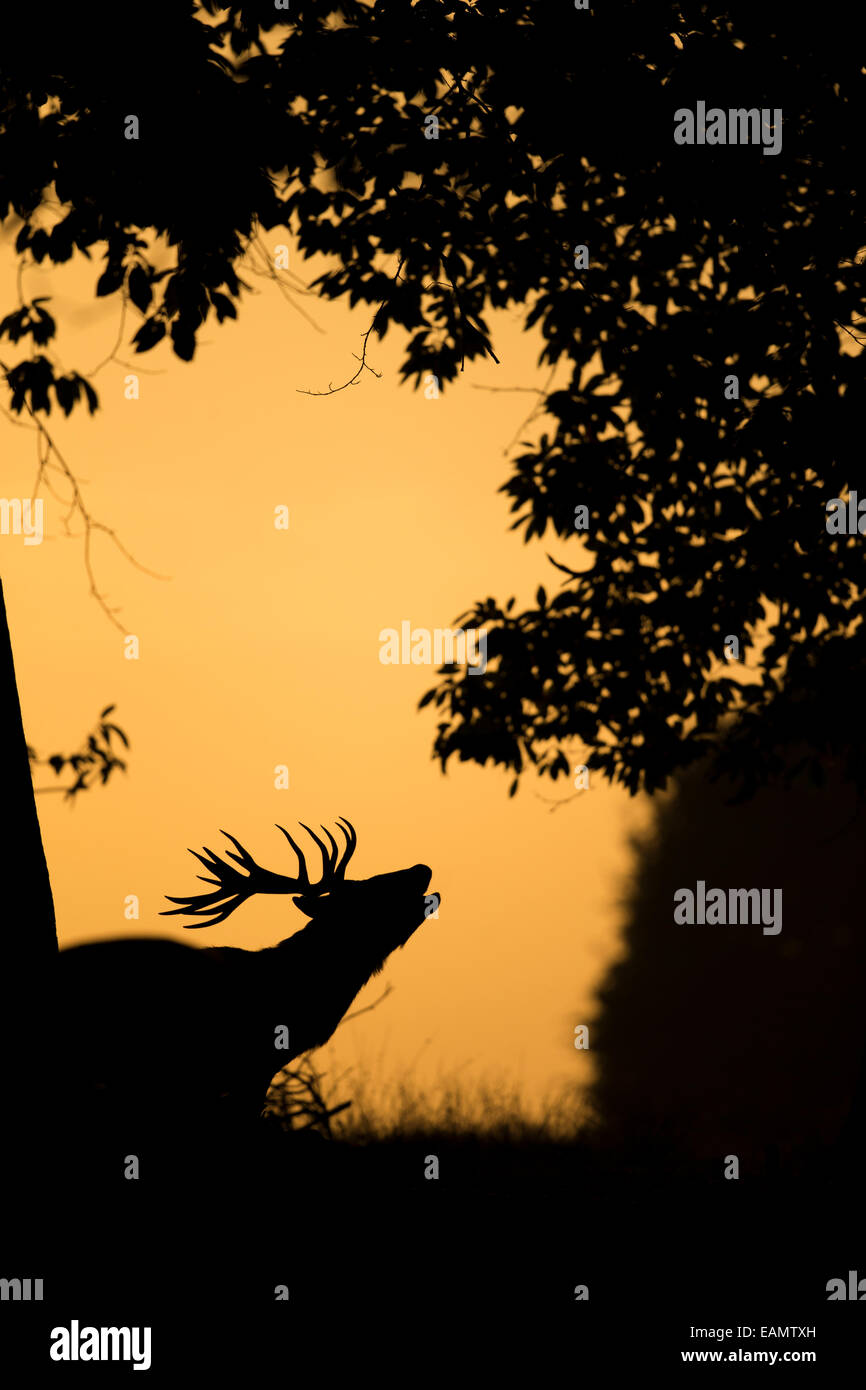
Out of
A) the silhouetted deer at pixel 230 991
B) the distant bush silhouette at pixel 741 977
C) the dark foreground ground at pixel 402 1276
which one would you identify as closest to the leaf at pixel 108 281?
the silhouetted deer at pixel 230 991

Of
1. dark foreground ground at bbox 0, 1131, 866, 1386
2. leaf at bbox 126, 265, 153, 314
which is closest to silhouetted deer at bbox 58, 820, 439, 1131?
dark foreground ground at bbox 0, 1131, 866, 1386

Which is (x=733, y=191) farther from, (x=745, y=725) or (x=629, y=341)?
(x=745, y=725)

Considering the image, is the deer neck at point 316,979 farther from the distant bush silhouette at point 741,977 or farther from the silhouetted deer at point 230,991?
the distant bush silhouette at point 741,977

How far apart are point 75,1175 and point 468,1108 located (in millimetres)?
11744

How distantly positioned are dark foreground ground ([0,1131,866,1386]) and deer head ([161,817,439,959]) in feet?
3.84

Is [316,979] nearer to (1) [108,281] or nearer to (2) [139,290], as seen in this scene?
(2) [139,290]

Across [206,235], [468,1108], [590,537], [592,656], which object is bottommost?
[468,1108]

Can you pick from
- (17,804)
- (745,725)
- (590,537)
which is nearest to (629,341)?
(590,537)

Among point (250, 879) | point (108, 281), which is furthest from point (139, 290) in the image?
point (250, 879)

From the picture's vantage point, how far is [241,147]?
4.91 metres

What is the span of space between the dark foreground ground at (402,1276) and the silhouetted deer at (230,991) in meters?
0.32

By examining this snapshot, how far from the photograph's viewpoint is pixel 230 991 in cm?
540

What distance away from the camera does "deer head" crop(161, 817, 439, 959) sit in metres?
5.61

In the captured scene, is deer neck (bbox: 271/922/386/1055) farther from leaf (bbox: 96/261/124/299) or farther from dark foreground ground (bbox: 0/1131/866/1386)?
leaf (bbox: 96/261/124/299)
